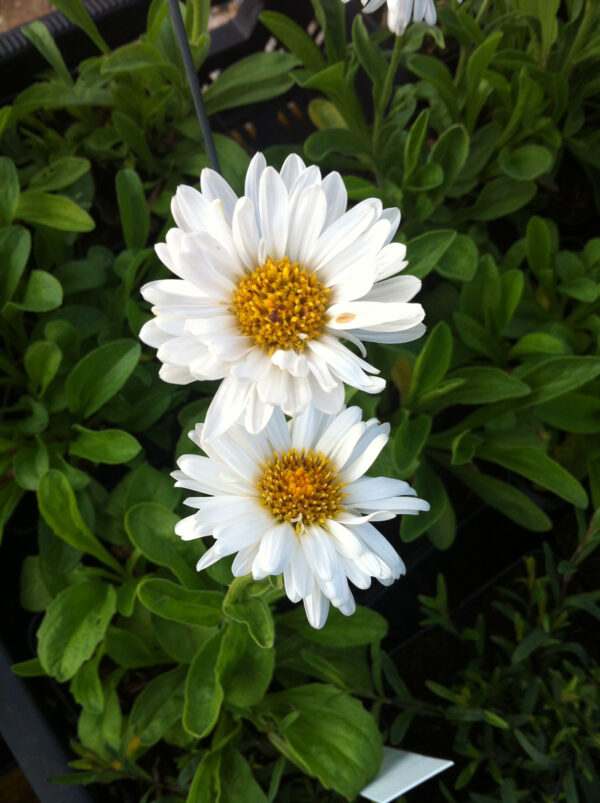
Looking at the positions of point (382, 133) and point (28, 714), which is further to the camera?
point (382, 133)

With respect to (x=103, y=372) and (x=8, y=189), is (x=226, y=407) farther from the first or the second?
(x=8, y=189)

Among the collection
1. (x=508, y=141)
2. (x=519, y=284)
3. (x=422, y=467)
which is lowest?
(x=422, y=467)

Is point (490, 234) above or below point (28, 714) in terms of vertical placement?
above

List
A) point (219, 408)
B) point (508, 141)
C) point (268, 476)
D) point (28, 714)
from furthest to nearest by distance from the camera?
point (508, 141)
point (28, 714)
point (268, 476)
point (219, 408)

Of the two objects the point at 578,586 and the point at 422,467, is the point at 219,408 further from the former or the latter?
the point at 578,586

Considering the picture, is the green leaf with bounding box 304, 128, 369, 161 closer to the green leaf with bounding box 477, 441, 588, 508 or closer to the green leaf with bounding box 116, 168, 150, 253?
Answer: the green leaf with bounding box 116, 168, 150, 253

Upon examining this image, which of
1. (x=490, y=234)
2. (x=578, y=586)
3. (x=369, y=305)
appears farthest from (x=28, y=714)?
(x=490, y=234)
